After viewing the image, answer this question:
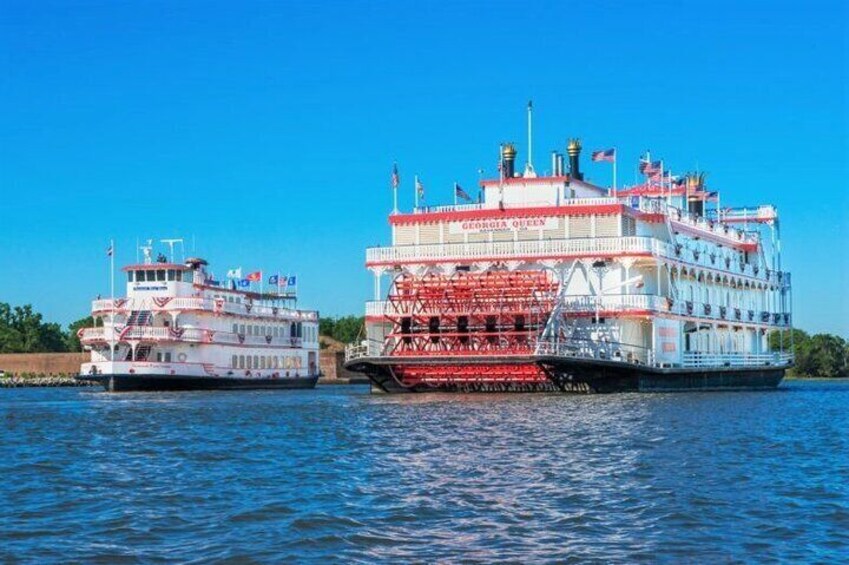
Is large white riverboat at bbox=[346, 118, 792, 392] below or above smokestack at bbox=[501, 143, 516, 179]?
below

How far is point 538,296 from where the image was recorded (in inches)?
1847

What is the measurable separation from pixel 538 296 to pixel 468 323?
2.97 m

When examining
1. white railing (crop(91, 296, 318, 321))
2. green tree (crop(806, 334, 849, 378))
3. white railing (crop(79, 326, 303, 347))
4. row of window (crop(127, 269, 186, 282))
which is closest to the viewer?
white railing (crop(79, 326, 303, 347))

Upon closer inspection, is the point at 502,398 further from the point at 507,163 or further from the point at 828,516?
the point at 828,516

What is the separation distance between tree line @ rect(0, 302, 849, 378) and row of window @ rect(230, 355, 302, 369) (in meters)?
35.8

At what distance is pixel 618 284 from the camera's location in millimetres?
47719

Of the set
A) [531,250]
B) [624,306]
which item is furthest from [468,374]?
[624,306]

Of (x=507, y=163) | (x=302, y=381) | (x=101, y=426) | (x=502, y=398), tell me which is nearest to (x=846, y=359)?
(x=302, y=381)

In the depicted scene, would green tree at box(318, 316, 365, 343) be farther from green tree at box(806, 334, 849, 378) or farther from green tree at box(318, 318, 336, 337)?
green tree at box(806, 334, 849, 378)

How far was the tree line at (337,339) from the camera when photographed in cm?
11612

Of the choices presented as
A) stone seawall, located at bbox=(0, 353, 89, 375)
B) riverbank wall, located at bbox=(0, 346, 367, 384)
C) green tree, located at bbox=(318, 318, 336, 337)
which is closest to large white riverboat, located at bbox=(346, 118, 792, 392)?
riverbank wall, located at bbox=(0, 346, 367, 384)

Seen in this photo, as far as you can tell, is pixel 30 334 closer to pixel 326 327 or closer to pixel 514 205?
pixel 326 327

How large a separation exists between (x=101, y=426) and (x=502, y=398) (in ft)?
46.8

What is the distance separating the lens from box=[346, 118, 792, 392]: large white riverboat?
45.8 m
